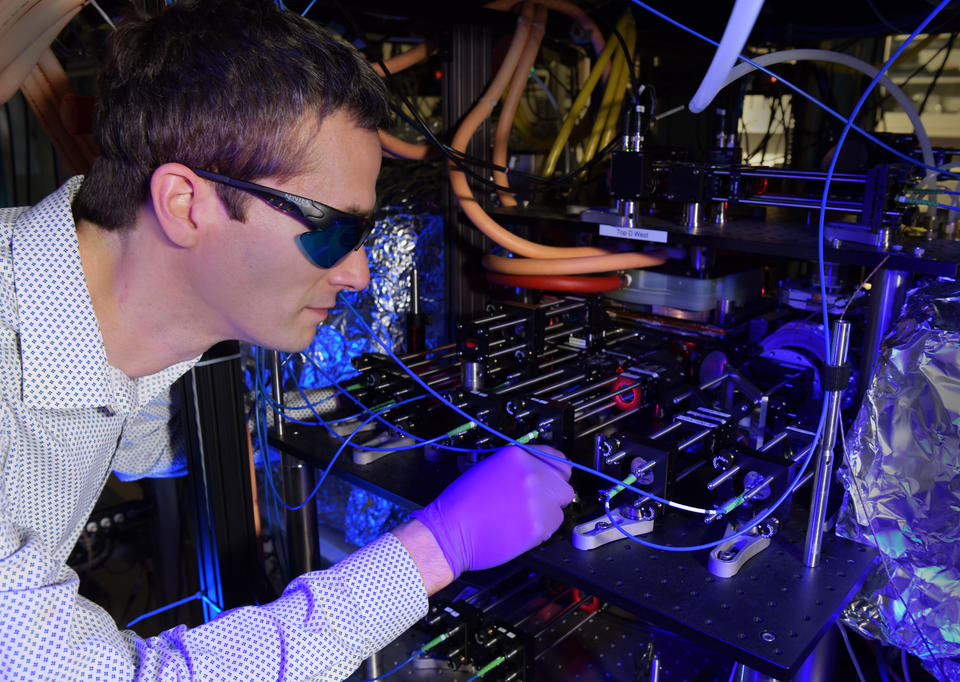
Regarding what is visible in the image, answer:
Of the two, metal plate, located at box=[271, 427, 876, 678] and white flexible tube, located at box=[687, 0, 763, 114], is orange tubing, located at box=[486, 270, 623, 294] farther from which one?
white flexible tube, located at box=[687, 0, 763, 114]

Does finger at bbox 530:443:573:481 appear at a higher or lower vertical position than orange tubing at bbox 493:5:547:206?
lower

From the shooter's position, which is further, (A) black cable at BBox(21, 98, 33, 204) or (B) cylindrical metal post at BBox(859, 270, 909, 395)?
(A) black cable at BBox(21, 98, 33, 204)

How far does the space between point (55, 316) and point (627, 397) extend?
0.89 meters

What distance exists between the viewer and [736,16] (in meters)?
0.71

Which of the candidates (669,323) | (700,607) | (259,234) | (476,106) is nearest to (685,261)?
(669,323)

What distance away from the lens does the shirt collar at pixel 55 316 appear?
3.18ft

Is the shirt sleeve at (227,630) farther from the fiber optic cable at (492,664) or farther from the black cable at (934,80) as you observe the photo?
the black cable at (934,80)

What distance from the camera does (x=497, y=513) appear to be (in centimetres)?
107

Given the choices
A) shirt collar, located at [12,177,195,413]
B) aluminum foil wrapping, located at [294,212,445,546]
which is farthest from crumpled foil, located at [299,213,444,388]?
shirt collar, located at [12,177,195,413]

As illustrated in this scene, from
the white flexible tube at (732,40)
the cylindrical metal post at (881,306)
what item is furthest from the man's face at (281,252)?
the cylindrical metal post at (881,306)

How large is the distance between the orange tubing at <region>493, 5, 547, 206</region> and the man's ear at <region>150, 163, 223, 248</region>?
0.81m

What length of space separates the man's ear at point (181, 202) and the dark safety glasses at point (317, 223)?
0.06ft

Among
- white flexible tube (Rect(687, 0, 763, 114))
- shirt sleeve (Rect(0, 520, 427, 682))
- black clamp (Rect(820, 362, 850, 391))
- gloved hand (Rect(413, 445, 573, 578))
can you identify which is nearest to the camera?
white flexible tube (Rect(687, 0, 763, 114))

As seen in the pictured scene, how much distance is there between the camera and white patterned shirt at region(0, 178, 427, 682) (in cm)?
82
